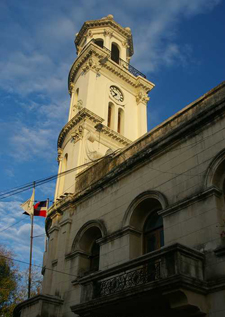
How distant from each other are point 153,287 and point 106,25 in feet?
102

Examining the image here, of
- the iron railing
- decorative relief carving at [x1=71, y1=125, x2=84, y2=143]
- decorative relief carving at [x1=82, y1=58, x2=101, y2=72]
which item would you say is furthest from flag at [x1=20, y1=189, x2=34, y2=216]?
decorative relief carving at [x1=82, y1=58, x2=101, y2=72]

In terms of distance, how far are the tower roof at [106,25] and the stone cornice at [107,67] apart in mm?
5939

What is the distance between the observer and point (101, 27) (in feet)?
123

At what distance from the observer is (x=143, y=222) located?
16.6 m

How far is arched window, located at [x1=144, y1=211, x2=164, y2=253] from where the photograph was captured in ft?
50.9

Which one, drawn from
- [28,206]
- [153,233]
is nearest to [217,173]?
[153,233]

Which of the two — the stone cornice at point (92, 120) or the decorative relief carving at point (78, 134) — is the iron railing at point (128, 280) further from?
the stone cornice at point (92, 120)

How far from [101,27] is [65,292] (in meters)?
27.3

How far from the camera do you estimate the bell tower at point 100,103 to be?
86.1 ft

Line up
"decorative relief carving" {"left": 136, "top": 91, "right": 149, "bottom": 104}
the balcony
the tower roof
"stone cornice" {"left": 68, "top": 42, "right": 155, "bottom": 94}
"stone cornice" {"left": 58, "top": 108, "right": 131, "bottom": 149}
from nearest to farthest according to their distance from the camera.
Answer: the balcony → "stone cornice" {"left": 58, "top": 108, "right": 131, "bottom": 149} → "stone cornice" {"left": 68, "top": 42, "right": 155, "bottom": 94} → "decorative relief carving" {"left": 136, "top": 91, "right": 149, "bottom": 104} → the tower roof

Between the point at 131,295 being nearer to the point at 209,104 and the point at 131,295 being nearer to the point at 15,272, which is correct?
the point at 209,104

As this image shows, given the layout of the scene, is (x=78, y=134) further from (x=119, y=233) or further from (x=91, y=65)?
(x=119, y=233)

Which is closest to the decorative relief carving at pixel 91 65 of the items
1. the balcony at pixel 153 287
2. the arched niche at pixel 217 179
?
the arched niche at pixel 217 179

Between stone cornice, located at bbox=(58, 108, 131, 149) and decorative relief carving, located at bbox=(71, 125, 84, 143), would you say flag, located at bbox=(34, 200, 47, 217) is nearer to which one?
decorative relief carving, located at bbox=(71, 125, 84, 143)
